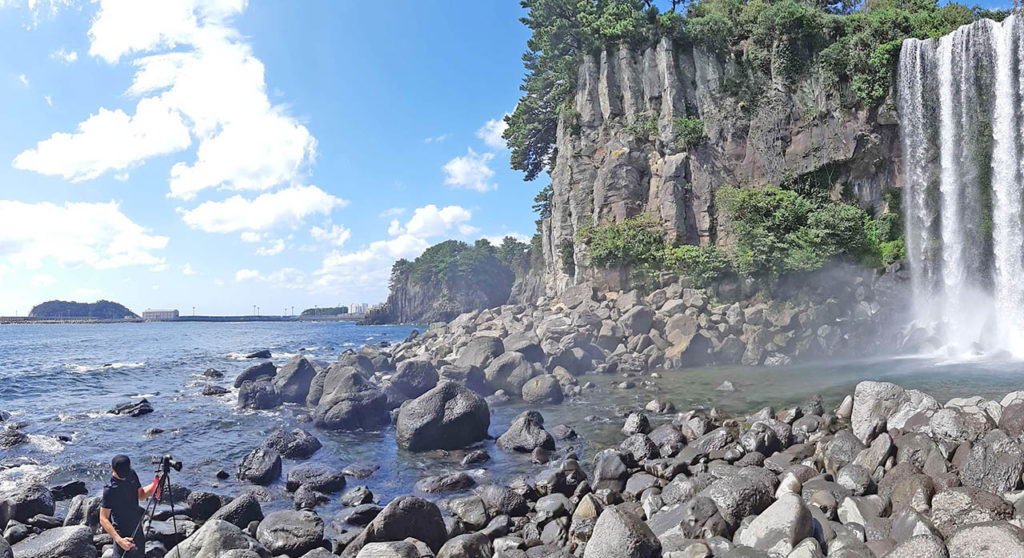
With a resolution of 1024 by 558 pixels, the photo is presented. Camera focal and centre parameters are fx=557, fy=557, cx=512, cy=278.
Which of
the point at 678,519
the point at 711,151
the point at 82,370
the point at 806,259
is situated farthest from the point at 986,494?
the point at 82,370

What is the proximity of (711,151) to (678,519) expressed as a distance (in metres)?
33.6

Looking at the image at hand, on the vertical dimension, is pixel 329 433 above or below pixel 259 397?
below

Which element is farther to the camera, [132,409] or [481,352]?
[481,352]

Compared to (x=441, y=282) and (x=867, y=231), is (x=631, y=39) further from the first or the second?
(x=441, y=282)

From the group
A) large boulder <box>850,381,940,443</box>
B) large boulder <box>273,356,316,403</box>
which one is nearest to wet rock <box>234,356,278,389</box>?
large boulder <box>273,356,316,403</box>

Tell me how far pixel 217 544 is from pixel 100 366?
4472 cm

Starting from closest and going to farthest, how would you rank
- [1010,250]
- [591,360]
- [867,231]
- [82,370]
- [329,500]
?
[329,500] < [1010,250] < [591,360] < [867,231] < [82,370]

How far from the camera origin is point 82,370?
1622 inches

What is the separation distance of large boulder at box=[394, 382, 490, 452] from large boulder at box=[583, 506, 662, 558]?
9089 millimetres

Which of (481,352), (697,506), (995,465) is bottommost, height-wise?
(697,506)

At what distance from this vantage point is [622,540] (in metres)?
8.52

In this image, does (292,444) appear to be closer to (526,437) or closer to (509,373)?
(526,437)

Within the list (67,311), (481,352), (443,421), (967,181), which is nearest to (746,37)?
(967,181)

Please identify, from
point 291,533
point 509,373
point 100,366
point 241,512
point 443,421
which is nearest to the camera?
point 291,533
